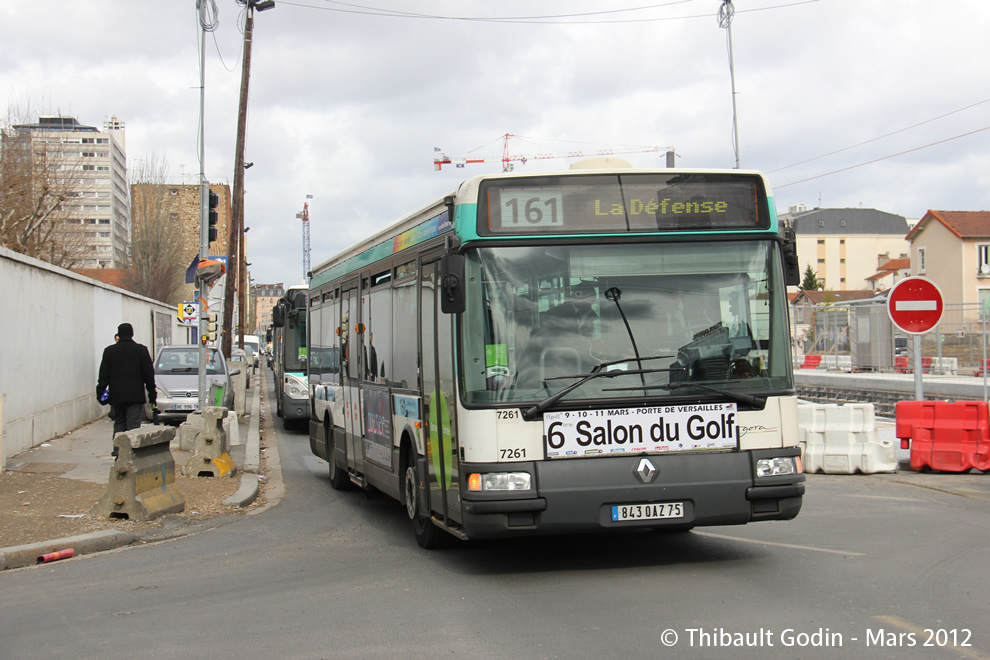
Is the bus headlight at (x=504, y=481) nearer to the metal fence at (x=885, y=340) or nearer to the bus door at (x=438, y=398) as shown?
the bus door at (x=438, y=398)

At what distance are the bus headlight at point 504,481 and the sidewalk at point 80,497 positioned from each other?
426 cm

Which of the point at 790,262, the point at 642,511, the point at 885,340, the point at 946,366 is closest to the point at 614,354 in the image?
the point at 642,511

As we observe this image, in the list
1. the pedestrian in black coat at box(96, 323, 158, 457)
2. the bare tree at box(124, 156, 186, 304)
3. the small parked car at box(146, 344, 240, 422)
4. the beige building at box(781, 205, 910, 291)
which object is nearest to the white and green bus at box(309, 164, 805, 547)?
the pedestrian in black coat at box(96, 323, 158, 457)

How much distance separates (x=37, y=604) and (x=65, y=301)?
44.6 ft

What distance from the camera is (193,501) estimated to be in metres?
11.4

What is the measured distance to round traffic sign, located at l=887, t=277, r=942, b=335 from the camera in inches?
526

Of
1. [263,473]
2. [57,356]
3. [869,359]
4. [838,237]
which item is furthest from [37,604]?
[838,237]

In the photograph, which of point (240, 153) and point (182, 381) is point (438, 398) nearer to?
point (182, 381)

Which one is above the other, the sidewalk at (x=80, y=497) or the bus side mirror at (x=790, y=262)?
the bus side mirror at (x=790, y=262)

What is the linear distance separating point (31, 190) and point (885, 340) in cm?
3037

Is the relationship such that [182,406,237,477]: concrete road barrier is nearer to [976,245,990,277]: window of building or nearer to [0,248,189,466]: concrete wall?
[0,248,189,466]: concrete wall

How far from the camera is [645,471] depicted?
266 inches

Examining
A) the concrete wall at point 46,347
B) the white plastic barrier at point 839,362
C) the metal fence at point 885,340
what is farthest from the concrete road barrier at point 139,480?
the white plastic barrier at point 839,362

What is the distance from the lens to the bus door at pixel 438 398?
711 cm
